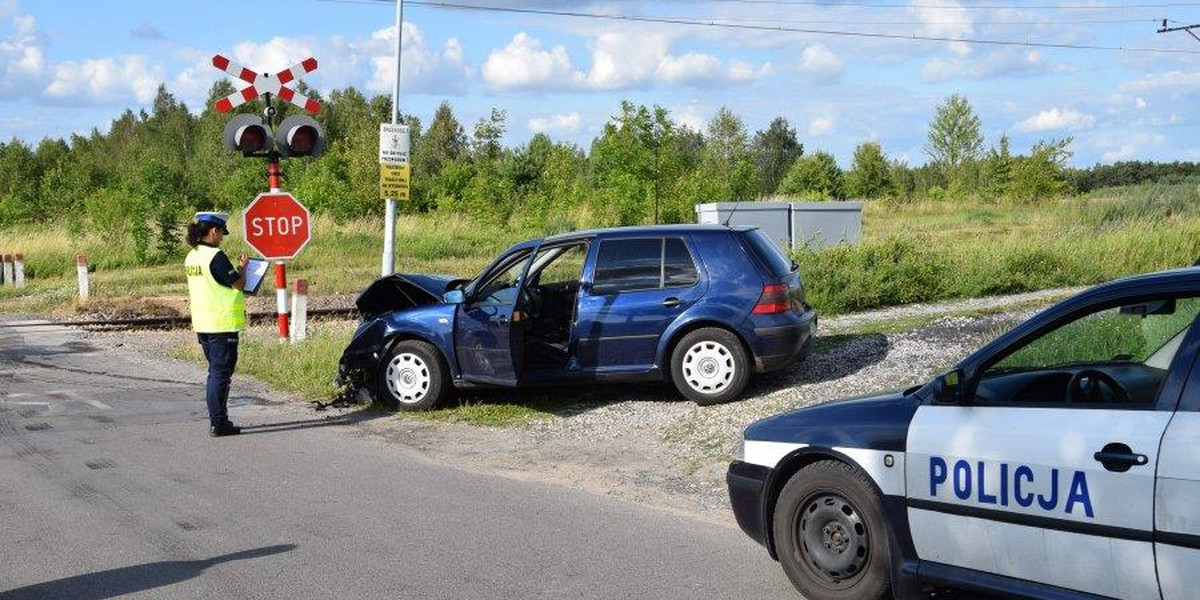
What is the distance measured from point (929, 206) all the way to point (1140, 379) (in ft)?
150

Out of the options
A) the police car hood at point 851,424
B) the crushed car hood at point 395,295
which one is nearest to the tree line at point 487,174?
the crushed car hood at point 395,295

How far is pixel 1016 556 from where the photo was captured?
4.92 meters

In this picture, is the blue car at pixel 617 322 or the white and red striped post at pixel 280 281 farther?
the white and red striped post at pixel 280 281

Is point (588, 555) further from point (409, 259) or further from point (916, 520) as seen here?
point (409, 259)

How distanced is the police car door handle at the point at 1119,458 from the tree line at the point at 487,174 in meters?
22.1

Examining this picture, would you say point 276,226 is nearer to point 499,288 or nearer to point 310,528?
point 499,288

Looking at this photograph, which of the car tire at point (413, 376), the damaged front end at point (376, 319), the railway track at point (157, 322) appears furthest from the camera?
the railway track at point (157, 322)

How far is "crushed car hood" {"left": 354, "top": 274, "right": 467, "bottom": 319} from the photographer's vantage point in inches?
470

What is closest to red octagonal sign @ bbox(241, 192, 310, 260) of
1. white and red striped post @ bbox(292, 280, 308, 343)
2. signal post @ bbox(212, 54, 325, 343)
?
signal post @ bbox(212, 54, 325, 343)

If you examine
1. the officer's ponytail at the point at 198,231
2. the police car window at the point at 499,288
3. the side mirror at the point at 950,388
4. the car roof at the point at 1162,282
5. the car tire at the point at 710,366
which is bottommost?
the car tire at the point at 710,366

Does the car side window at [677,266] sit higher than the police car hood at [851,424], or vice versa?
the car side window at [677,266]

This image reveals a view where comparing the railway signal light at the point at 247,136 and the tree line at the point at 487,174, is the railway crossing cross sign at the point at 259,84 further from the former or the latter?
the tree line at the point at 487,174

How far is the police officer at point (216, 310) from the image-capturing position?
10.3m

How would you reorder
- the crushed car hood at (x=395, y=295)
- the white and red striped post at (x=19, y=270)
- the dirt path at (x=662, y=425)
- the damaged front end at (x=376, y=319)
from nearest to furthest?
the dirt path at (x=662, y=425), the damaged front end at (x=376, y=319), the crushed car hood at (x=395, y=295), the white and red striped post at (x=19, y=270)
